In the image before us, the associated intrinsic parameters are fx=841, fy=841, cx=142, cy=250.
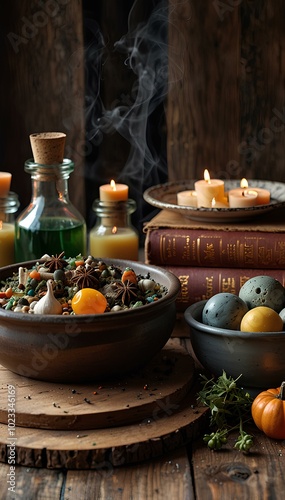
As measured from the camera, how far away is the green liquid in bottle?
1918mm

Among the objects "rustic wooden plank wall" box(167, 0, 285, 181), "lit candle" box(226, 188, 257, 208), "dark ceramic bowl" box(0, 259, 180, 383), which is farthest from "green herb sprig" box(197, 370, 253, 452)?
"rustic wooden plank wall" box(167, 0, 285, 181)

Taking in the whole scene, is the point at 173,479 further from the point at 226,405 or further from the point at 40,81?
the point at 40,81

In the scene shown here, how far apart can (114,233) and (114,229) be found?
0.04 ft

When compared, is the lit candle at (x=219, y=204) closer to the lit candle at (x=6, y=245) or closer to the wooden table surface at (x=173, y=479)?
the lit candle at (x=6, y=245)

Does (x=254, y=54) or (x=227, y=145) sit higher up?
(x=254, y=54)

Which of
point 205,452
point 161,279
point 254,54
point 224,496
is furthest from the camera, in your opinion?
point 254,54

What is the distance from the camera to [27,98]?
7.84 ft

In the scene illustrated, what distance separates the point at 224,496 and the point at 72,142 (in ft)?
4.50

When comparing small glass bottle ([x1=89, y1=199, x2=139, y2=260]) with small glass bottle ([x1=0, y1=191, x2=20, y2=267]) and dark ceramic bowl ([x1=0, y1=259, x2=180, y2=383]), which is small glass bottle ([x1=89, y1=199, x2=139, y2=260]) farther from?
dark ceramic bowl ([x1=0, y1=259, x2=180, y2=383])

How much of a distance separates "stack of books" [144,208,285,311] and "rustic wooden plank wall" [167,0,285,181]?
1.60 feet

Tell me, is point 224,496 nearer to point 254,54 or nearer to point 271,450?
point 271,450

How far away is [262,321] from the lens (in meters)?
1.52

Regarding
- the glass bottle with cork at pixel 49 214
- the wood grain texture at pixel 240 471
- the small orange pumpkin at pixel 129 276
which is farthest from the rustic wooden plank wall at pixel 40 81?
the wood grain texture at pixel 240 471

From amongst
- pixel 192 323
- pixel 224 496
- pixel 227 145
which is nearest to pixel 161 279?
pixel 192 323
